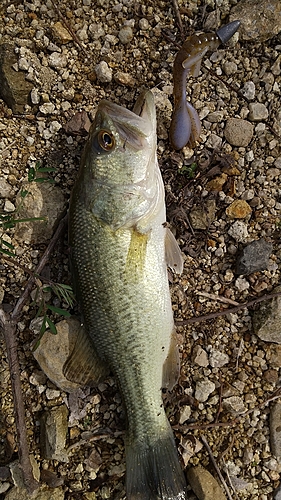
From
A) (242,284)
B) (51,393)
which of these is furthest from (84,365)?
(242,284)

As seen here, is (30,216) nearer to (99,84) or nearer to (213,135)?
(99,84)

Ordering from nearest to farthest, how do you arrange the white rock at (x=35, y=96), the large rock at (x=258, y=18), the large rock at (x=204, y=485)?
the large rock at (x=204, y=485)
the large rock at (x=258, y=18)
the white rock at (x=35, y=96)

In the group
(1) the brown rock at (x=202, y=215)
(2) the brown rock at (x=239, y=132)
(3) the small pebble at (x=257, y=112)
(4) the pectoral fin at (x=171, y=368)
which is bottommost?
(4) the pectoral fin at (x=171, y=368)

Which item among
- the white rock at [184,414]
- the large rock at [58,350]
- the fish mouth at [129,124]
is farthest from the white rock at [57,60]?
the white rock at [184,414]

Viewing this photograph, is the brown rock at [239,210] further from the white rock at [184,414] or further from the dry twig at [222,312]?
the white rock at [184,414]

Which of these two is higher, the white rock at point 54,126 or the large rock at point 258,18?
the large rock at point 258,18

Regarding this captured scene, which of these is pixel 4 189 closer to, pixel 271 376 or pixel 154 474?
pixel 154 474

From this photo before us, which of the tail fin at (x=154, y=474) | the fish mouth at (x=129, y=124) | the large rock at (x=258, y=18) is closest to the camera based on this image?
the fish mouth at (x=129, y=124)

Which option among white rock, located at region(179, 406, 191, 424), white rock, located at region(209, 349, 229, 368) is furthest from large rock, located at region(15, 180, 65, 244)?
white rock, located at region(179, 406, 191, 424)
